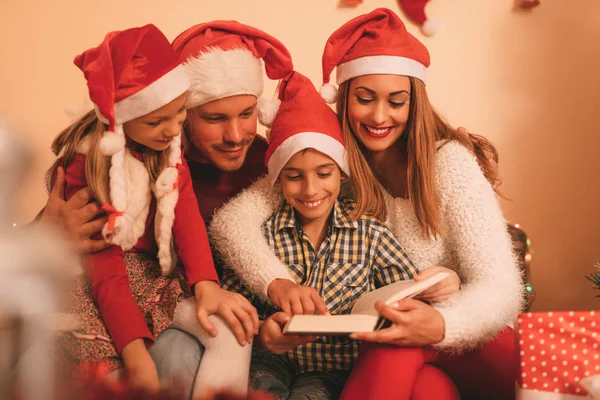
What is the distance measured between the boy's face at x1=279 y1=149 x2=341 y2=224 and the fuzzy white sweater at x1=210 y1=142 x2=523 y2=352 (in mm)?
132

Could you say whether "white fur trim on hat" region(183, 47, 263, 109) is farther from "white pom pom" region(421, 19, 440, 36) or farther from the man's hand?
"white pom pom" region(421, 19, 440, 36)

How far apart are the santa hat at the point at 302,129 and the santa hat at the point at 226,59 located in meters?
0.09

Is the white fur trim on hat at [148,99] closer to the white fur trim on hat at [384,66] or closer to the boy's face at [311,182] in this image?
the boy's face at [311,182]

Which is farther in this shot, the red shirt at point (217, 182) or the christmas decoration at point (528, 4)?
the christmas decoration at point (528, 4)

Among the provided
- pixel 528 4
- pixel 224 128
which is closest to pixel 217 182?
pixel 224 128

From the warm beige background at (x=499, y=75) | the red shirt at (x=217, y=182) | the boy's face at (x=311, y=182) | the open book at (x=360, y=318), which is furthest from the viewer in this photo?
the warm beige background at (x=499, y=75)

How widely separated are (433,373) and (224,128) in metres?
0.76

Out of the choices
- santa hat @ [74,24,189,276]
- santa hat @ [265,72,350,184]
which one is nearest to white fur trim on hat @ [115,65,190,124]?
santa hat @ [74,24,189,276]

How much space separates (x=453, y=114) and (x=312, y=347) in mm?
1116

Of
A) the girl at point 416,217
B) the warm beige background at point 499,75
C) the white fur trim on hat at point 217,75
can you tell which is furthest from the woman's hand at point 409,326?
the warm beige background at point 499,75

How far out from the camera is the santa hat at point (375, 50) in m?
1.50

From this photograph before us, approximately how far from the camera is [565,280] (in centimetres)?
232

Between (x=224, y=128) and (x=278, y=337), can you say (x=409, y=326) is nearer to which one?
(x=278, y=337)

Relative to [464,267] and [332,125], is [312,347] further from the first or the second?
[332,125]
